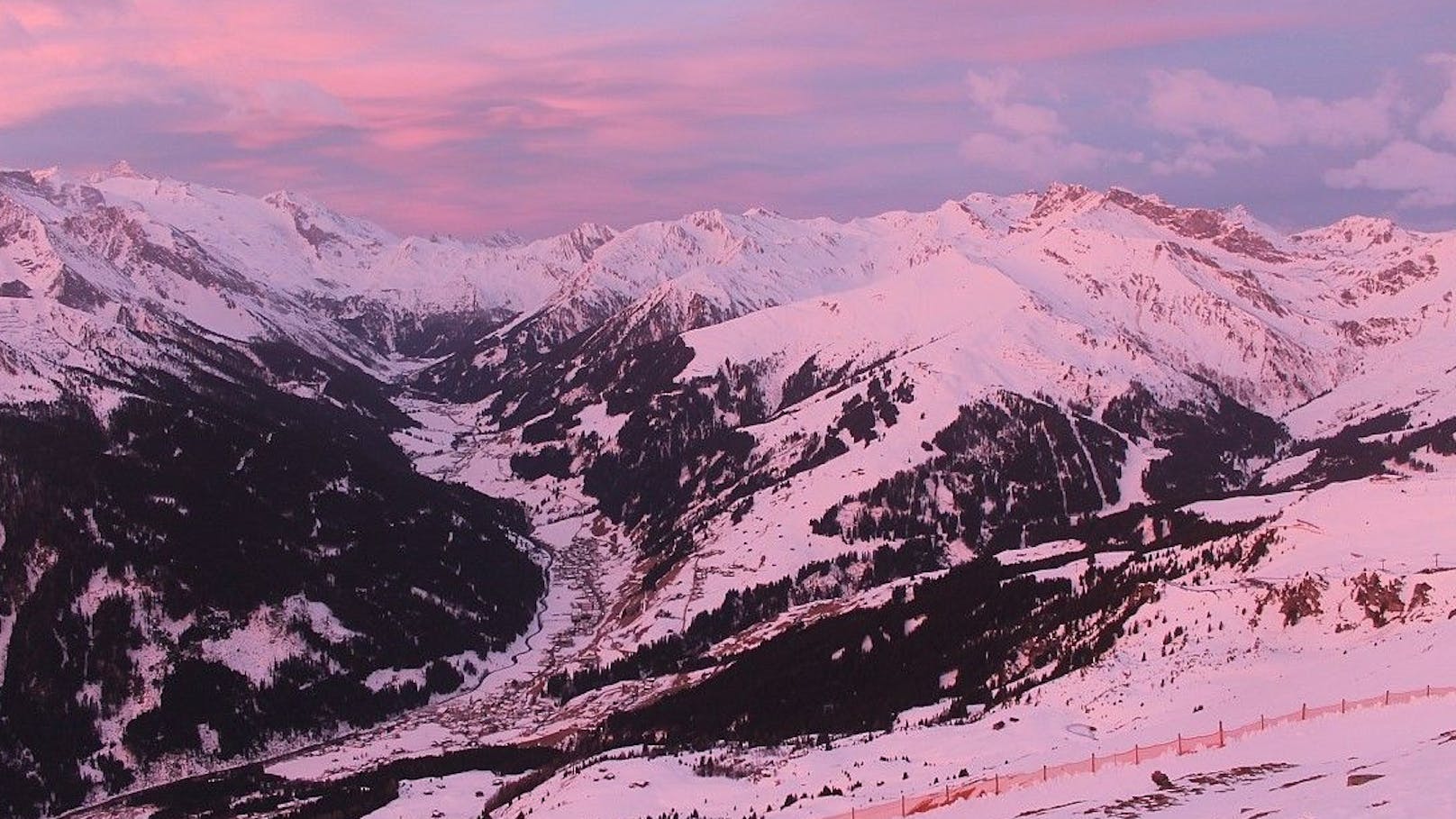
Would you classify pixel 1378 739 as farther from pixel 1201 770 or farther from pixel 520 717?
pixel 520 717

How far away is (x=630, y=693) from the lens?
155750 millimetres

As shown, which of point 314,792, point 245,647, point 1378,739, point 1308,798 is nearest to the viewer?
point 1308,798

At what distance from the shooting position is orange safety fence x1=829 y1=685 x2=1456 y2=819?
192 feet

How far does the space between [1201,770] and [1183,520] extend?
142m

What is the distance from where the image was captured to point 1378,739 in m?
49.5

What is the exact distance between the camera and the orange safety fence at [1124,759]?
58562mm

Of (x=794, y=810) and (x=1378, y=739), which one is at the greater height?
(x=1378, y=739)

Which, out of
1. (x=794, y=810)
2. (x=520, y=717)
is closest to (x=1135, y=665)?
(x=794, y=810)

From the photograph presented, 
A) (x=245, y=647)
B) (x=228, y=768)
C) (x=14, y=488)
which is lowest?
(x=228, y=768)

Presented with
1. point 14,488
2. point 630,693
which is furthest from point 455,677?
point 14,488

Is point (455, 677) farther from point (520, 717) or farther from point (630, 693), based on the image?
point (630, 693)

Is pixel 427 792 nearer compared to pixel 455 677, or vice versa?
pixel 427 792

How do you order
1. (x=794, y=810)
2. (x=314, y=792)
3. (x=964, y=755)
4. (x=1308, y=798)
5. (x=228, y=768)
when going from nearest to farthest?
1. (x=1308, y=798)
2. (x=794, y=810)
3. (x=964, y=755)
4. (x=314, y=792)
5. (x=228, y=768)

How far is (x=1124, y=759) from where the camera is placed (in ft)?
198
